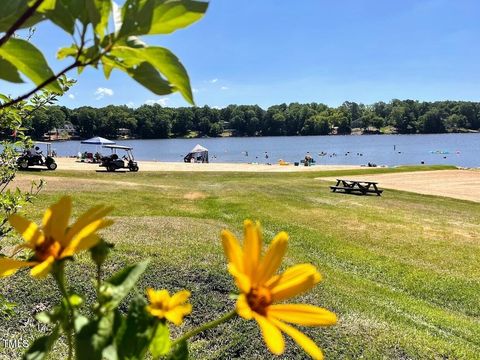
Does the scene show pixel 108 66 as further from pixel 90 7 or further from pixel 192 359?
pixel 192 359

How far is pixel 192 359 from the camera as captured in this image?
5145 millimetres

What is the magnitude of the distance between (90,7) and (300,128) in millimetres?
172853

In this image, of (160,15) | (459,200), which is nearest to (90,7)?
(160,15)

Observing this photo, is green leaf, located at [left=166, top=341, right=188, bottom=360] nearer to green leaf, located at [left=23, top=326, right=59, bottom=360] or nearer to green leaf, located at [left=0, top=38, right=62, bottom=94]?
green leaf, located at [left=23, top=326, right=59, bottom=360]

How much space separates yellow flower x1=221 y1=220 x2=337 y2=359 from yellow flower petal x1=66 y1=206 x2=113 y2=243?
144mm

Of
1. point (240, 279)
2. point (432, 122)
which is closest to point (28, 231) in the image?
point (240, 279)

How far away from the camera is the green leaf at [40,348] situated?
47cm

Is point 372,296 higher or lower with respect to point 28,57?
lower

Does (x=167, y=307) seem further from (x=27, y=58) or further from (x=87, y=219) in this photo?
(x=27, y=58)

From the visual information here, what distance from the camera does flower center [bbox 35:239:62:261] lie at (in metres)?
0.51

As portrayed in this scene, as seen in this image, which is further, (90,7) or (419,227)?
(419,227)

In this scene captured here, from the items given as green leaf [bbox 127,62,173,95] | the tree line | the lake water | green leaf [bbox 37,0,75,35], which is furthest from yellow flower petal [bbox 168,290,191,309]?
the tree line

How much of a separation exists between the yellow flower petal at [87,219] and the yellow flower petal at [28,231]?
31mm

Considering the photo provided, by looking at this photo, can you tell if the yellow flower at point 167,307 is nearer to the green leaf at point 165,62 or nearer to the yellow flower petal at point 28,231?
the yellow flower petal at point 28,231
